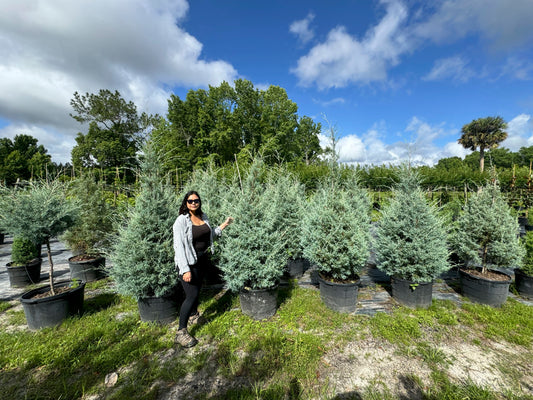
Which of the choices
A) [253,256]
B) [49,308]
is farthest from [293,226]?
[49,308]

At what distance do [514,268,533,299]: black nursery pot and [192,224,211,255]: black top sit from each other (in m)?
6.13

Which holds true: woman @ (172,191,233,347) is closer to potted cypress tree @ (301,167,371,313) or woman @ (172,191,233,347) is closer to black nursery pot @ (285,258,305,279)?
potted cypress tree @ (301,167,371,313)

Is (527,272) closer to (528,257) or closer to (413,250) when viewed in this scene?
(528,257)

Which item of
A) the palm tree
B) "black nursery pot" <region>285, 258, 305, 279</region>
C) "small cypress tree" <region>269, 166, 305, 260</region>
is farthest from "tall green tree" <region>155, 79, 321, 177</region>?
the palm tree

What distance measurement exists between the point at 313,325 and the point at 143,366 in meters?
2.42

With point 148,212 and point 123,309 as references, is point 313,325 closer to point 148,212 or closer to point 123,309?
point 148,212

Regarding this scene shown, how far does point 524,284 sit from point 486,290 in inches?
44.0

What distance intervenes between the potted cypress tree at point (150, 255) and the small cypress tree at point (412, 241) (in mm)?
3915

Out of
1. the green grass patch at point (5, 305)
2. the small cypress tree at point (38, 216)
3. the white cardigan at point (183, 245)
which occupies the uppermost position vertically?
the small cypress tree at point (38, 216)

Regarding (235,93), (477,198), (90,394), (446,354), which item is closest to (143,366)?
(90,394)

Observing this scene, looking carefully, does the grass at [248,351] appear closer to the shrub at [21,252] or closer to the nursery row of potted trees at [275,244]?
the nursery row of potted trees at [275,244]

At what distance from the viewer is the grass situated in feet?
7.84

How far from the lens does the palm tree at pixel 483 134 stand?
1388 inches

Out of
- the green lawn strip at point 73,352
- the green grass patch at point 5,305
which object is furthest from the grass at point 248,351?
the green grass patch at point 5,305
